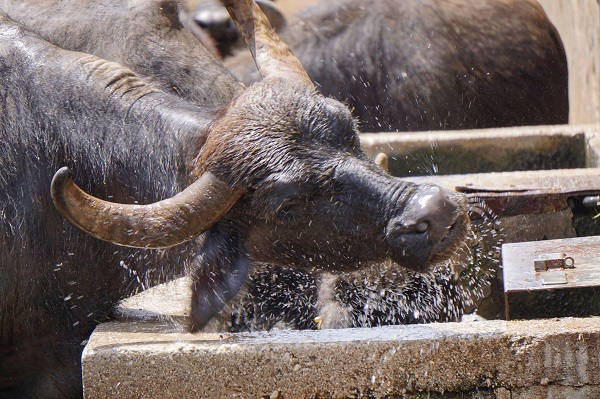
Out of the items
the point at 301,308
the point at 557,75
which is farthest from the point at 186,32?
the point at 557,75

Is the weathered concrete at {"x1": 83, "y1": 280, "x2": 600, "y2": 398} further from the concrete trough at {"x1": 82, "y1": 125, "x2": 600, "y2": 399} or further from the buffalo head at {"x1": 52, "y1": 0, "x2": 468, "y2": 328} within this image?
the buffalo head at {"x1": 52, "y1": 0, "x2": 468, "y2": 328}

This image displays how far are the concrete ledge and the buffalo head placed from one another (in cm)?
34

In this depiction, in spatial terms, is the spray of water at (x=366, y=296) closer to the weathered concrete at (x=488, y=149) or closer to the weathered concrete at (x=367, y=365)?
the weathered concrete at (x=367, y=365)

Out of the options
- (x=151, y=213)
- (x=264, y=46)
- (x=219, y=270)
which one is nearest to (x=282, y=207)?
(x=219, y=270)

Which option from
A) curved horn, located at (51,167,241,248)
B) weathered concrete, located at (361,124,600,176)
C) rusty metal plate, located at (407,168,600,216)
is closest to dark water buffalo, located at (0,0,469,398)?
curved horn, located at (51,167,241,248)

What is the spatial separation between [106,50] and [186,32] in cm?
41

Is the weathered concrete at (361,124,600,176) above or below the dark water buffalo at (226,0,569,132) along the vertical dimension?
below

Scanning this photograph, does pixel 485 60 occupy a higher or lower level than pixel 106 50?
lower

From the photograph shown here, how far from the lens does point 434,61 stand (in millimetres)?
6750

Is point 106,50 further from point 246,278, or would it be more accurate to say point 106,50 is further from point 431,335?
point 431,335

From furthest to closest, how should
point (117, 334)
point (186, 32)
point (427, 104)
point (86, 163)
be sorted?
1. point (427, 104)
2. point (186, 32)
3. point (86, 163)
4. point (117, 334)

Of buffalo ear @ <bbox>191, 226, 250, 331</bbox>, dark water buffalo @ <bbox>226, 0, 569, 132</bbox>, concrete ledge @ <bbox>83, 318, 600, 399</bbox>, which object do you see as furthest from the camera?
dark water buffalo @ <bbox>226, 0, 569, 132</bbox>

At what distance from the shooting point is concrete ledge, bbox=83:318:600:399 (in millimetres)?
3350

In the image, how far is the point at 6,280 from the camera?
423 cm
